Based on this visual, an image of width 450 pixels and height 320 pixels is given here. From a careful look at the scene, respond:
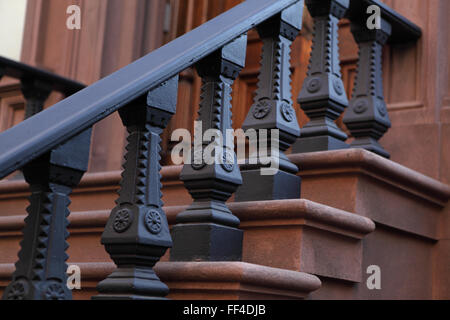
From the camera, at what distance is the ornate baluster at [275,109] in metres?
2.03

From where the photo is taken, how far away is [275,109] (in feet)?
6.62

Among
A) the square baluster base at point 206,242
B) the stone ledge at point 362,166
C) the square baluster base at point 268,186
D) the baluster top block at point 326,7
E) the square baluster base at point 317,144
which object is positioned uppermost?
the baluster top block at point 326,7

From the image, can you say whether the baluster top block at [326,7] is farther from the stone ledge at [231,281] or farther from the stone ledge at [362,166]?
the stone ledge at [231,281]

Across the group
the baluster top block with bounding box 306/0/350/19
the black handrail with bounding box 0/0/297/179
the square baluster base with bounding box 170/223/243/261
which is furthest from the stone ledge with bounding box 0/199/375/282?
the baluster top block with bounding box 306/0/350/19

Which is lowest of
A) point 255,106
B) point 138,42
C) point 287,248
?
point 287,248

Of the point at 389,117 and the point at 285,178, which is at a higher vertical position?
the point at 389,117

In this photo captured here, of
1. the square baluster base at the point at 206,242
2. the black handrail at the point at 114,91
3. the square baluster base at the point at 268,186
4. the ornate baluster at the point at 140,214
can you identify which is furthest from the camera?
the square baluster base at the point at 268,186

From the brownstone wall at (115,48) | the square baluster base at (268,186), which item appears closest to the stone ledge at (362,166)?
the square baluster base at (268,186)

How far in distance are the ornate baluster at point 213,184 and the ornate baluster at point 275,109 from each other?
21cm

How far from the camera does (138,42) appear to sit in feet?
13.5

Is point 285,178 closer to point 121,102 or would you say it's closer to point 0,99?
point 121,102
